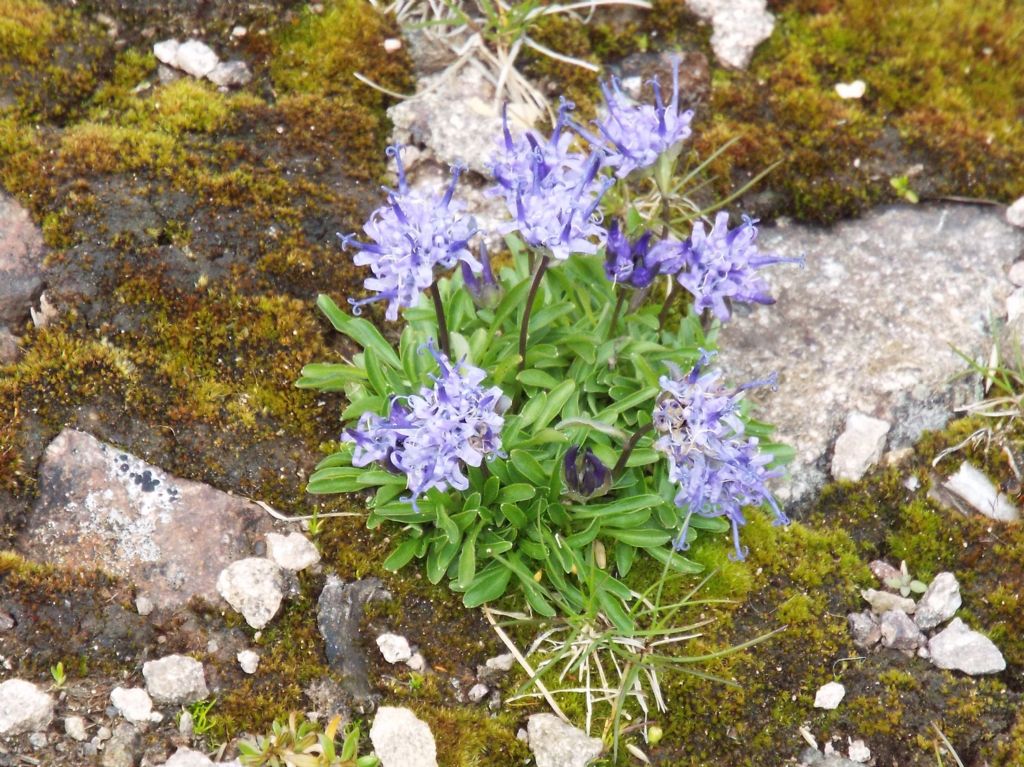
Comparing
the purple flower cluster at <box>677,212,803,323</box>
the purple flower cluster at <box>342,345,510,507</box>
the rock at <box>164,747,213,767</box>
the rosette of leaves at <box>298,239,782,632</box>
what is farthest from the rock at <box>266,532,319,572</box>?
the purple flower cluster at <box>677,212,803,323</box>

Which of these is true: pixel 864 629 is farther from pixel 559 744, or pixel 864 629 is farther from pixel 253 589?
pixel 253 589

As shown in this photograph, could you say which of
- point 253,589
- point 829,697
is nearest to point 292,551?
point 253,589

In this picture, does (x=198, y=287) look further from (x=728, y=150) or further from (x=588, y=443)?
(x=728, y=150)

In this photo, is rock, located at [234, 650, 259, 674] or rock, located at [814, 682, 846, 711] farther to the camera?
rock, located at [814, 682, 846, 711]

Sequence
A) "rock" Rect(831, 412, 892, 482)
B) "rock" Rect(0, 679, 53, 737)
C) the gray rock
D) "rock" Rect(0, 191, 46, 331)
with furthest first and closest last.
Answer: "rock" Rect(831, 412, 892, 482) < "rock" Rect(0, 191, 46, 331) < the gray rock < "rock" Rect(0, 679, 53, 737)

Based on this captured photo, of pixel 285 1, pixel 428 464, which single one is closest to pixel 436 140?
pixel 285 1

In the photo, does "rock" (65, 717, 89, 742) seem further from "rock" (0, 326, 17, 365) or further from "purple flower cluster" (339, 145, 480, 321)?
"purple flower cluster" (339, 145, 480, 321)
